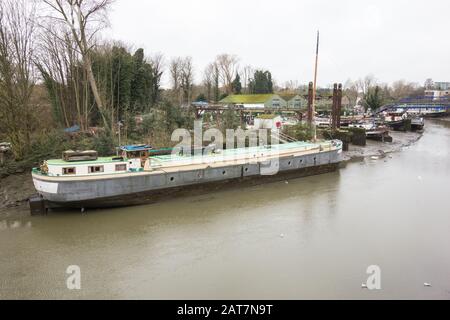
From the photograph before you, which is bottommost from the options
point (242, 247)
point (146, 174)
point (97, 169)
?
point (242, 247)

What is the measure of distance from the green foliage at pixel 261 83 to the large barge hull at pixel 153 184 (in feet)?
170

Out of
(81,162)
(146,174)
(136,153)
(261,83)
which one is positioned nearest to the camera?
(81,162)

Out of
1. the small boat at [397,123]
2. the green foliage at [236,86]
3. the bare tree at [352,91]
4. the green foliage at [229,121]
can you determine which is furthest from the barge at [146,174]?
the bare tree at [352,91]

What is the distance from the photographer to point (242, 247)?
12.6 metres

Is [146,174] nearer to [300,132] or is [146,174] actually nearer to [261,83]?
[300,132]

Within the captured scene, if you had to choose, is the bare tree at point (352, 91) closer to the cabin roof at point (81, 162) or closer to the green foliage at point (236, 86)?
the green foliage at point (236, 86)

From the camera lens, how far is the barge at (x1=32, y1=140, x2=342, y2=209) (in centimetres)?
1514

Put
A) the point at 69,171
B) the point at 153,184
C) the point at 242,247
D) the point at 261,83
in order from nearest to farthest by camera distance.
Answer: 1. the point at 242,247
2. the point at 69,171
3. the point at 153,184
4. the point at 261,83

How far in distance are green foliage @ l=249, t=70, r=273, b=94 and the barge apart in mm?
51988

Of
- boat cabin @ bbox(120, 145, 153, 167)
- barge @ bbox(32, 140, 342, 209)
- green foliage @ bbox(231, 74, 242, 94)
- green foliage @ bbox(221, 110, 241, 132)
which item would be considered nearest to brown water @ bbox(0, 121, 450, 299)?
barge @ bbox(32, 140, 342, 209)

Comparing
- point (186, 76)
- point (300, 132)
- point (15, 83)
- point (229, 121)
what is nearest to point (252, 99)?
point (186, 76)

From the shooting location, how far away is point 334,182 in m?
22.1

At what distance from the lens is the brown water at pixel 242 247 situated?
10.1 meters

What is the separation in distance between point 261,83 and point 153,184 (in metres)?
59.2
